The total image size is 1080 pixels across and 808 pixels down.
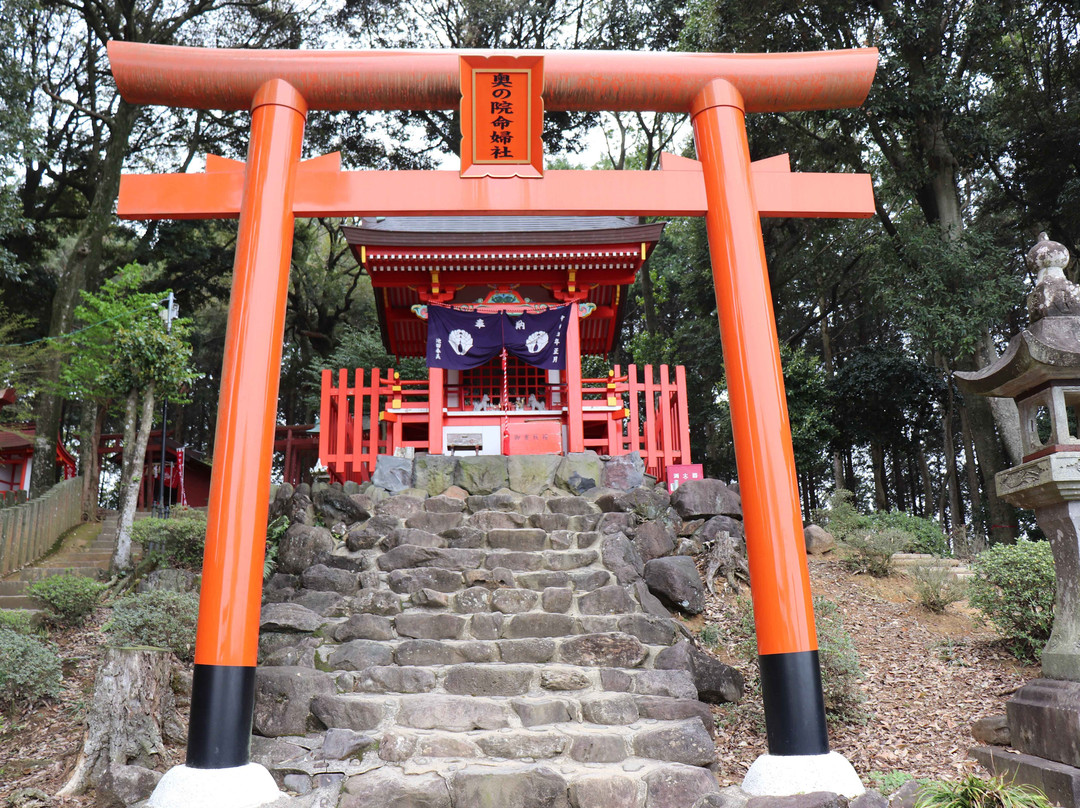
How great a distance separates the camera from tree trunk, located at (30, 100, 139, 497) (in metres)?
13.5

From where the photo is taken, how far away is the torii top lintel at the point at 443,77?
15.7 ft

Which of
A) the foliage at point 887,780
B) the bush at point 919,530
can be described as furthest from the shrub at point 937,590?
the foliage at point 887,780

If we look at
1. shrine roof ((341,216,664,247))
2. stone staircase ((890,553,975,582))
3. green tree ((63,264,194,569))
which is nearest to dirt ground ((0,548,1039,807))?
stone staircase ((890,553,975,582))

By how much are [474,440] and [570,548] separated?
12.7 ft

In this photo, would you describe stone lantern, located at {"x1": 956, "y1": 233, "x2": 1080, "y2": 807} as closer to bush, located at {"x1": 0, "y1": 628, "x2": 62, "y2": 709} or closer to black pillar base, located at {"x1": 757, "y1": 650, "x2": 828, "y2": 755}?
black pillar base, located at {"x1": 757, "y1": 650, "x2": 828, "y2": 755}

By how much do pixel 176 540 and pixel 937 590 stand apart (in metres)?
7.75

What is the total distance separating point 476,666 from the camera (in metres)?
5.15

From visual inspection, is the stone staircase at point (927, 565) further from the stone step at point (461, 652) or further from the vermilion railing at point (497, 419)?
the stone step at point (461, 652)

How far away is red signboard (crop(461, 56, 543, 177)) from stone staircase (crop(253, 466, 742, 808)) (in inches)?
129

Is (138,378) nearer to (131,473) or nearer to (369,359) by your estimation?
(131,473)

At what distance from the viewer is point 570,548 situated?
7.14 meters

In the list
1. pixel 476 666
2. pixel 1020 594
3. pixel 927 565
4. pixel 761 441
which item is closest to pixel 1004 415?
pixel 927 565

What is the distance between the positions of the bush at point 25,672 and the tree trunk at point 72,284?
8485 millimetres

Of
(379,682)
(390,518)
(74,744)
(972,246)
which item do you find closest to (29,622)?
(74,744)
